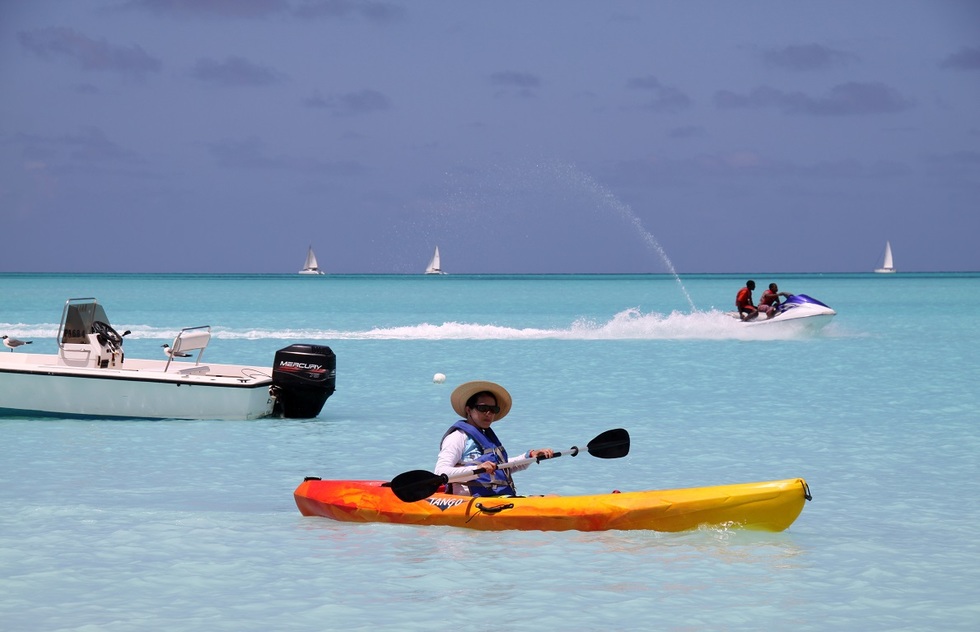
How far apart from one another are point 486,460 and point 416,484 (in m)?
0.60

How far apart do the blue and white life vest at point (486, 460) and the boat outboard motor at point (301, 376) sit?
23.8ft

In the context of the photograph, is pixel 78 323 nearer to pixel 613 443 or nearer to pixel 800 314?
pixel 613 443

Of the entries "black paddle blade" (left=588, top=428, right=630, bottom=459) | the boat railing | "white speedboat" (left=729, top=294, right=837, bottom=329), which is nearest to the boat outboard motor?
the boat railing

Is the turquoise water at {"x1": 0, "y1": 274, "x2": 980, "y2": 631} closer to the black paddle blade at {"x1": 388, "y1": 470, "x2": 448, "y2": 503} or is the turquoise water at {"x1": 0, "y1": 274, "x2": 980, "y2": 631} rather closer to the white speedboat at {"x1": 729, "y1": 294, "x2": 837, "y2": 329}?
the black paddle blade at {"x1": 388, "y1": 470, "x2": 448, "y2": 503}

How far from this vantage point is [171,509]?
37.9 ft

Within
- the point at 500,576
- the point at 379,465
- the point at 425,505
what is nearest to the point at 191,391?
the point at 379,465

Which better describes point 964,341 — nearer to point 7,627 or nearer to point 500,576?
point 500,576

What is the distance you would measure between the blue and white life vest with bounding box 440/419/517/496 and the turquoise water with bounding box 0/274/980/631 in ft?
1.37

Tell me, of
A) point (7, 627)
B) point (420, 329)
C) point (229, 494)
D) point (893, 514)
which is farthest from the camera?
point (420, 329)

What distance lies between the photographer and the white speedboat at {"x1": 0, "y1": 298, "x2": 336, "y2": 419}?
664 inches

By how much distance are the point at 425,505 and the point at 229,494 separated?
3047mm

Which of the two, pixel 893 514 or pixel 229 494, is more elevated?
pixel 893 514

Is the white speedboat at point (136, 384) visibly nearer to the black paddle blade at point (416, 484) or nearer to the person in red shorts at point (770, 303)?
the black paddle blade at point (416, 484)

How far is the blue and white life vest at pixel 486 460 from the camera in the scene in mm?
10164
